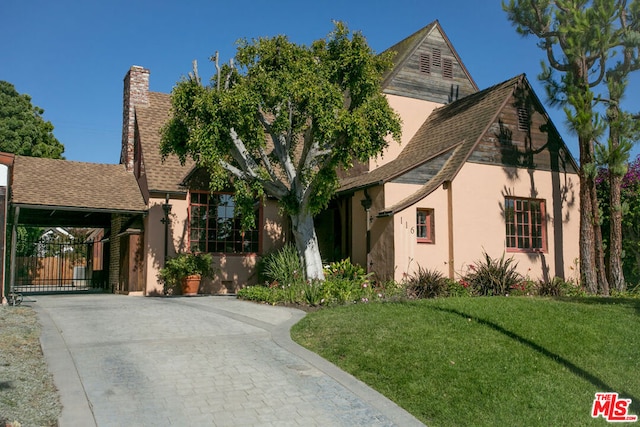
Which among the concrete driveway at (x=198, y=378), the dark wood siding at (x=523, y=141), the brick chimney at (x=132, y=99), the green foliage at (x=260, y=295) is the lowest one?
the concrete driveway at (x=198, y=378)

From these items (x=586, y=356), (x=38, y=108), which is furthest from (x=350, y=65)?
(x=38, y=108)

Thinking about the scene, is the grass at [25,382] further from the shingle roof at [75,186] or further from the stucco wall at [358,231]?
the stucco wall at [358,231]

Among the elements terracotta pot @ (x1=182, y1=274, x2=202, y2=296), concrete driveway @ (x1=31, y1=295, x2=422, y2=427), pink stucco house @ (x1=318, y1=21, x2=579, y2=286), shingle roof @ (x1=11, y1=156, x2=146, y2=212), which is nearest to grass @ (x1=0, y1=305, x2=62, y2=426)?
concrete driveway @ (x1=31, y1=295, x2=422, y2=427)

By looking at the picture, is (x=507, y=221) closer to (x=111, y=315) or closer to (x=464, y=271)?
(x=464, y=271)

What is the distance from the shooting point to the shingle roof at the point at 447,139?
624 inches

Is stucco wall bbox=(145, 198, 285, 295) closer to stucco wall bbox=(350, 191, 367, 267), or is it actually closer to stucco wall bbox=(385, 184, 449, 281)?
stucco wall bbox=(350, 191, 367, 267)

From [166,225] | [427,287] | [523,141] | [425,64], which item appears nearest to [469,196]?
[523,141]

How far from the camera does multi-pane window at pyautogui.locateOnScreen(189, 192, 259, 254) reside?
17891 millimetres

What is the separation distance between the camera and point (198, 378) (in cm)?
704

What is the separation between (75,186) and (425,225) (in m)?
11.5

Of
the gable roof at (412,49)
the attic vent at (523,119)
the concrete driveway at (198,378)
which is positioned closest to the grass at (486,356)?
the concrete driveway at (198,378)

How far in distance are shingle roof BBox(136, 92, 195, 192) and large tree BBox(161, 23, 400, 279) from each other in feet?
8.94

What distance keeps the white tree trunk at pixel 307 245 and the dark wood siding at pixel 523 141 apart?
5.29m

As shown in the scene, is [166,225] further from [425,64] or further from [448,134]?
[425,64]
